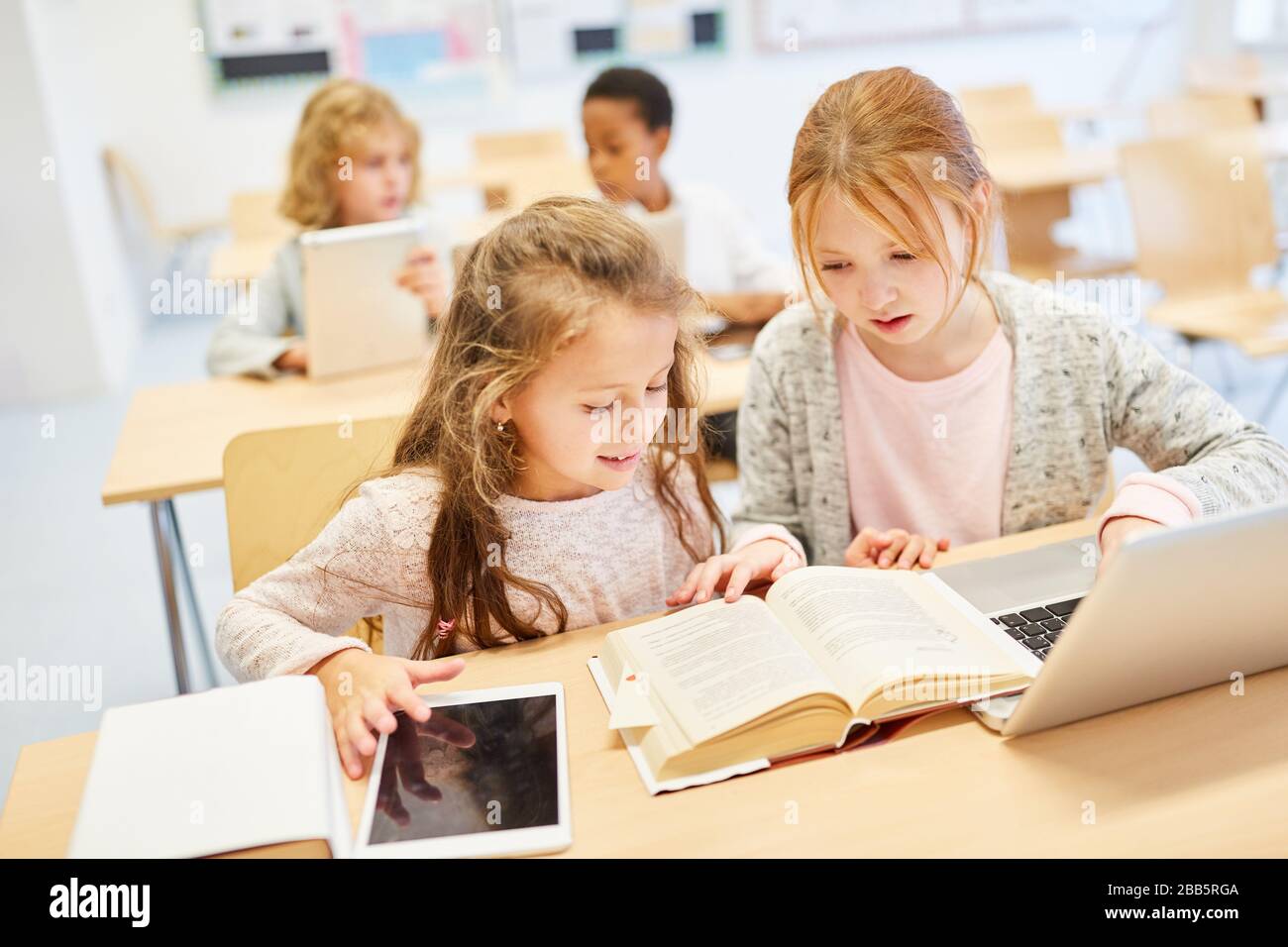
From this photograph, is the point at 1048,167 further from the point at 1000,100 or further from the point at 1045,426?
the point at 1045,426

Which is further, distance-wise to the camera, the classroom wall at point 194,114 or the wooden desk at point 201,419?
the classroom wall at point 194,114

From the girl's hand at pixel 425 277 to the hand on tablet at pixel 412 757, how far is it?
1.22m

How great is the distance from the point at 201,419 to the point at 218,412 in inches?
1.4

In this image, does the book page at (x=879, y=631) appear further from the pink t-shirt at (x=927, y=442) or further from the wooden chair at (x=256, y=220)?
the wooden chair at (x=256, y=220)

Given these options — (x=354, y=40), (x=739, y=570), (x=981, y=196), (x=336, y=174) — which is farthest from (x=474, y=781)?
(x=354, y=40)

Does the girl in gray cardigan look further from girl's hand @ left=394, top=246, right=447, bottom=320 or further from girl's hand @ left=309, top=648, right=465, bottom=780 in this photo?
girl's hand @ left=394, top=246, right=447, bottom=320

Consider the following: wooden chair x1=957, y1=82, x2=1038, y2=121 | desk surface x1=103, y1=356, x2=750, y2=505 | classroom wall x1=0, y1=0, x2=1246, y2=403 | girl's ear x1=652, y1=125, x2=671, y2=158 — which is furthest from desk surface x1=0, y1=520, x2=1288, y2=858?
wooden chair x1=957, y1=82, x2=1038, y2=121

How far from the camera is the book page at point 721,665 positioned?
87 centimetres

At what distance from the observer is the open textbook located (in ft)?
2.84

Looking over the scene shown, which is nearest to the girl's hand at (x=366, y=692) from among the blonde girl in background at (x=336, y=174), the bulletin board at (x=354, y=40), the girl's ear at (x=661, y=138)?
the blonde girl in background at (x=336, y=174)
